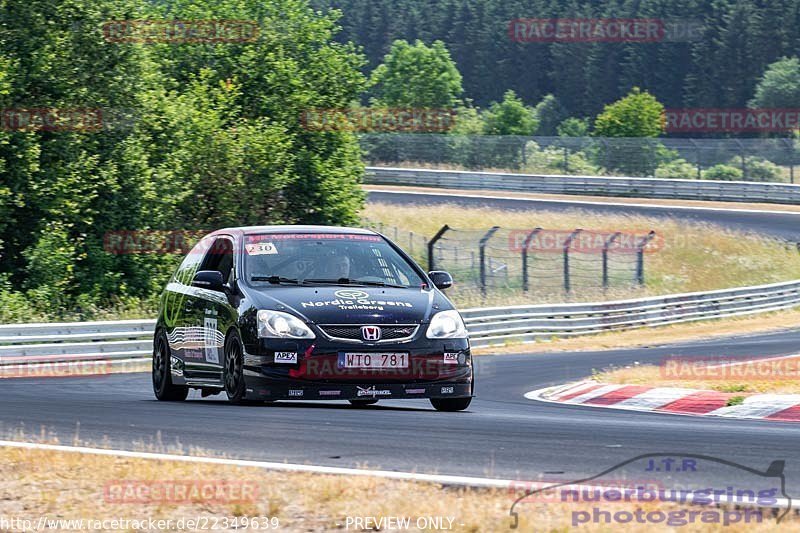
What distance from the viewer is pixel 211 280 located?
1072cm

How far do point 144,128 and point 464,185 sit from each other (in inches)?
1137

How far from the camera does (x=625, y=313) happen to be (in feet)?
97.8

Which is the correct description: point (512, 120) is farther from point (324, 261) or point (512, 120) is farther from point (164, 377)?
point (324, 261)

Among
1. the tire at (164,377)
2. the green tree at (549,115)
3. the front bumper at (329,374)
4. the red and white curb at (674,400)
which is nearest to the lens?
the front bumper at (329,374)

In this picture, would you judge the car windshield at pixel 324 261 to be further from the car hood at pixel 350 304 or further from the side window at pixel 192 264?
the side window at pixel 192 264

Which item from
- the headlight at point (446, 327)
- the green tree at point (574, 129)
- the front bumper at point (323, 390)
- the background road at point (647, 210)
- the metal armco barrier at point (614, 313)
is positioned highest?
the green tree at point (574, 129)

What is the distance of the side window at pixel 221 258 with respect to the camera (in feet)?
36.5

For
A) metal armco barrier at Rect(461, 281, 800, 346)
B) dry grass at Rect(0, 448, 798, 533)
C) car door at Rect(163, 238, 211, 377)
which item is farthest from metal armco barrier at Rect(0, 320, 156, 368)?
dry grass at Rect(0, 448, 798, 533)

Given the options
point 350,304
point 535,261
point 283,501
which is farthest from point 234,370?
point 535,261

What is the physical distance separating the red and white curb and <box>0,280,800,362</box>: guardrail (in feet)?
26.6

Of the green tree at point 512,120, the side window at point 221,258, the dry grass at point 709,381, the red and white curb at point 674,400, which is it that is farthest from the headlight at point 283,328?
the green tree at point 512,120

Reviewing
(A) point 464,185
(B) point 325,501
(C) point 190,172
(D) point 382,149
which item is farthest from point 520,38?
(B) point 325,501

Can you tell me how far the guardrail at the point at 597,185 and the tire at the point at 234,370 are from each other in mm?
45045

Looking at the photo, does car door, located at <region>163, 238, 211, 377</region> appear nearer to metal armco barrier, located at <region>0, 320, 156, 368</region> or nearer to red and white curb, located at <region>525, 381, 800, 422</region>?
red and white curb, located at <region>525, 381, 800, 422</region>
